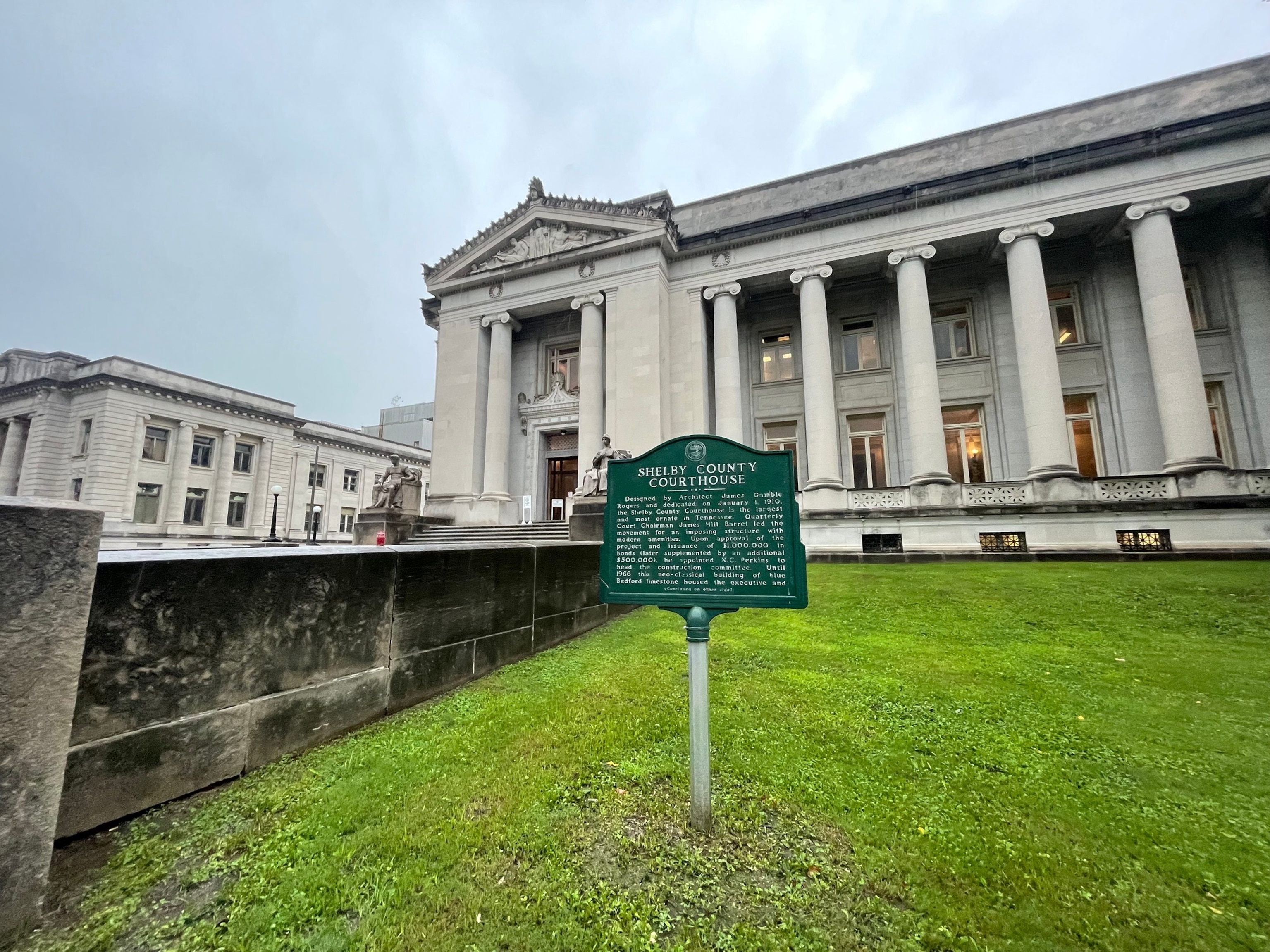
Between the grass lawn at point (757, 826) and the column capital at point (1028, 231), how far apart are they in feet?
57.8

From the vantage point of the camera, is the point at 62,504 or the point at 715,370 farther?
the point at 715,370

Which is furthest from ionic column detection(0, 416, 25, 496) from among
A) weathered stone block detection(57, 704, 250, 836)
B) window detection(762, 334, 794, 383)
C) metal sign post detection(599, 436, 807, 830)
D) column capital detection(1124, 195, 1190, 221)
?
column capital detection(1124, 195, 1190, 221)

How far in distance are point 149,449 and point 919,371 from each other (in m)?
50.0

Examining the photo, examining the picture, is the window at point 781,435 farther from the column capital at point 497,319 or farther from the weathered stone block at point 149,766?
the weathered stone block at point 149,766

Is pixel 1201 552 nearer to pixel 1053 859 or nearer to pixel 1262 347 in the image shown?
pixel 1262 347

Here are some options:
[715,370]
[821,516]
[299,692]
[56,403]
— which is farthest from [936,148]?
[56,403]

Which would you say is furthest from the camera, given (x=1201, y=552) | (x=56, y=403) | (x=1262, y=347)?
(x=56, y=403)

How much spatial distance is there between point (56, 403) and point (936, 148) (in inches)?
2254

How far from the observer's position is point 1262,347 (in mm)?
17344

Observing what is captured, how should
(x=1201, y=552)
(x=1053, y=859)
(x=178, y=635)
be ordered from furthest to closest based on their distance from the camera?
(x=1201, y=552), (x=178, y=635), (x=1053, y=859)

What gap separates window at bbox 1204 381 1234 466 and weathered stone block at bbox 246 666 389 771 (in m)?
26.1

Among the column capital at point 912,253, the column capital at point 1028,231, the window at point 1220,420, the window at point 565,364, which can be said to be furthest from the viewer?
the window at point 565,364

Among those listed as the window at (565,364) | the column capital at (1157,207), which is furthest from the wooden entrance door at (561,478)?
the column capital at (1157,207)

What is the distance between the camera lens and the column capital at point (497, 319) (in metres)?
24.7
